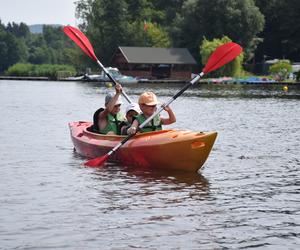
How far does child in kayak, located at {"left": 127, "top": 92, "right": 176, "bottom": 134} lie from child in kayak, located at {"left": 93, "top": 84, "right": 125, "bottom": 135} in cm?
91

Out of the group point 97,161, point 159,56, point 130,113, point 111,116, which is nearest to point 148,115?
point 130,113

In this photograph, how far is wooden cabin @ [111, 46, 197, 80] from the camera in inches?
3583

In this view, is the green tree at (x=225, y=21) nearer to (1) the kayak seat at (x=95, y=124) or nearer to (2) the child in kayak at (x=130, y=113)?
(1) the kayak seat at (x=95, y=124)

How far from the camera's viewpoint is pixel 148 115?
620 inches

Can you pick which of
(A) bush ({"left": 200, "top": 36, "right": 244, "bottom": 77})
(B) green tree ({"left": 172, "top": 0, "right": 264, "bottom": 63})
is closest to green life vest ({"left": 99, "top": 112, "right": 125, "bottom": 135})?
(A) bush ({"left": 200, "top": 36, "right": 244, "bottom": 77})

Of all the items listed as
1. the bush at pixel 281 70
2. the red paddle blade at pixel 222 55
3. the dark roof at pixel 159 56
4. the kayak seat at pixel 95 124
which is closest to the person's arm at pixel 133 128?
the kayak seat at pixel 95 124

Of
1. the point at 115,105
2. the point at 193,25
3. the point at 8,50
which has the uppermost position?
the point at 193,25

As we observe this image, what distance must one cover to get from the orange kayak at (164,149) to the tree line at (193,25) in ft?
233

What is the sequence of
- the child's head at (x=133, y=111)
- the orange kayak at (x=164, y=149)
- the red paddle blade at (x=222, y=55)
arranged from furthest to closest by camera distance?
the red paddle blade at (x=222, y=55)
the child's head at (x=133, y=111)
the orange kayak at (x=164, y=149)

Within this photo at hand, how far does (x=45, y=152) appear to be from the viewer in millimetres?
19109

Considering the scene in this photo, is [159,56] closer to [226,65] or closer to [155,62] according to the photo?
[155,62]

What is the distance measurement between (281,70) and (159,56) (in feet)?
55.5

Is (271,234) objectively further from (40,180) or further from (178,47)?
(178,47)

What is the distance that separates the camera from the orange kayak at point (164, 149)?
576 inches
